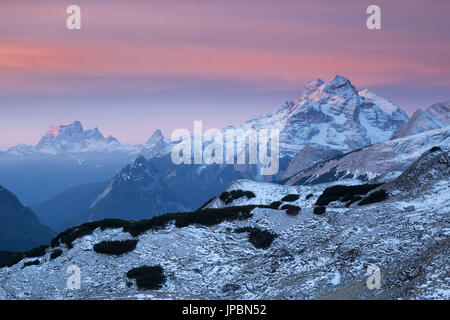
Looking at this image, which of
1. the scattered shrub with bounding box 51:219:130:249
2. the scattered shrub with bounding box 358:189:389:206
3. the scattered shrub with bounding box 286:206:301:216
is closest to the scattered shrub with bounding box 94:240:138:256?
the scattered shrub with bounding box 51:219:130:249

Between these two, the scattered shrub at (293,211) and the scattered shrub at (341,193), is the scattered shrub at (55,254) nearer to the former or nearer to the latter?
the scattered shrub at (293,211)

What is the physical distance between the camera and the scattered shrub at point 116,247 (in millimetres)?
→ 37750

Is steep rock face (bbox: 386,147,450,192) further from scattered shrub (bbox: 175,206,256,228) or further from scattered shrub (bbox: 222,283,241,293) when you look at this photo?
scattered shrub (bbox: 222,283,241,293)

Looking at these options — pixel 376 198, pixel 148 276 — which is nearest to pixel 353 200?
pixel 376 198

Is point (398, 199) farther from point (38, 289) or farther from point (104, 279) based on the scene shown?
point (38, 289)

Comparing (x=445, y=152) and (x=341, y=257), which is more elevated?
(x=445, y=152)

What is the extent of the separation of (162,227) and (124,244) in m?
5.27

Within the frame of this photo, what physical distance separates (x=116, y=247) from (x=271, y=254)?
48.9 ft

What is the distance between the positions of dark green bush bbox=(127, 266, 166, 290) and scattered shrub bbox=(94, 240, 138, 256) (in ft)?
16.0

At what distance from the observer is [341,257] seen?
28.8 m

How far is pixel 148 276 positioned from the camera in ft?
104

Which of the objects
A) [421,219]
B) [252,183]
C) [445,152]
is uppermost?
[445,152]

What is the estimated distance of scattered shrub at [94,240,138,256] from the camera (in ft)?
124
